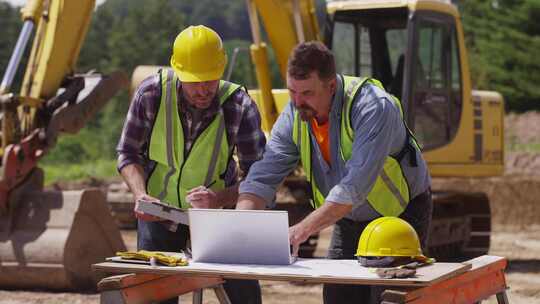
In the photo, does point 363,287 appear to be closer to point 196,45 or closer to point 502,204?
point 196,45

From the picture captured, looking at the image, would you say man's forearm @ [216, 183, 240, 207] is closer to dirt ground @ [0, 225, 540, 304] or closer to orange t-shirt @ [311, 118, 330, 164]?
orange t-shirt @ [311, 118, 330, 164]

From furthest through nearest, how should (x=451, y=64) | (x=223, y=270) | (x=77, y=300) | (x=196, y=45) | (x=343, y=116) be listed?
(x=451, y=64) < (x=77, y=300) < (x=196, y=45) < (x=343, y=116) < (x=223, y=270)

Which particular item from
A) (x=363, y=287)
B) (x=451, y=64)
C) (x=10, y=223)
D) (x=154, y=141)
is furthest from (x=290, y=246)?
(x=451, y=64)

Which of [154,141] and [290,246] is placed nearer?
[290,246]

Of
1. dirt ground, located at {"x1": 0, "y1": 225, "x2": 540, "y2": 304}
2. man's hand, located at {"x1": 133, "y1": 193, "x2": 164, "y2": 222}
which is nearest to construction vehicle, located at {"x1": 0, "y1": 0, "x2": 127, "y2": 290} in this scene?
dirt ground, located at {"x1": 0, "y1": 225, "x2": 540, "y2": 304}

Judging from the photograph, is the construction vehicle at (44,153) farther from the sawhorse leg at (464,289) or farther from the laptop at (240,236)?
the sawhorse leg at (464,289)


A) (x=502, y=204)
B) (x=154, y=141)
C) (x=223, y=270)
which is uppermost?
(x=154, y=141)

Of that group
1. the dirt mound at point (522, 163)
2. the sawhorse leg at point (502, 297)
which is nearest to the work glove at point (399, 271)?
the sawhorse leg at point (502, 297)

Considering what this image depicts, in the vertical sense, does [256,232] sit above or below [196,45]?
below

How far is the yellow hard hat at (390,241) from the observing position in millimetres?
4387

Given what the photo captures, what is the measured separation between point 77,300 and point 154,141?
425cm

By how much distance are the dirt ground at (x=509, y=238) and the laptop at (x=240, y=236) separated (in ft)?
15.6

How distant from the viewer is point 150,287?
455 centimetres

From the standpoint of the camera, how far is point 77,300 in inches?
360
